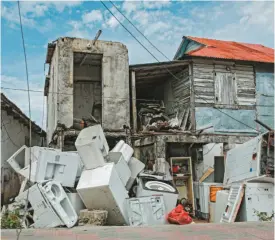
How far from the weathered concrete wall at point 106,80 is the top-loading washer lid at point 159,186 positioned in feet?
12.9

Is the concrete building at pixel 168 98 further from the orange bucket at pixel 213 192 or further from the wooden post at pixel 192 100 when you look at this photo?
the orange bucket at pixel 213 192

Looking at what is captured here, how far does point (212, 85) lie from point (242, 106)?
172cm

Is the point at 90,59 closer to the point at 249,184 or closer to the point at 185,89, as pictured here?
the point at 185,89

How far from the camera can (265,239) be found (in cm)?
558

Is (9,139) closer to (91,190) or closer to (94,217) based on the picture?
(91,190)

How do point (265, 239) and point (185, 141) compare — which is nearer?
point (265, 239)

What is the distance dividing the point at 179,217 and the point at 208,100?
788 centimetres

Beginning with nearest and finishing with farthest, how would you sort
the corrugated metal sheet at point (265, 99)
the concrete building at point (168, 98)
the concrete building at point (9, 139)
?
the concrete building at point (168, 98), the concrete building at point (9, 139), the corrugated metal sheet at point (265, 99)

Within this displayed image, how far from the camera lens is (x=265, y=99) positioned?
16.0m

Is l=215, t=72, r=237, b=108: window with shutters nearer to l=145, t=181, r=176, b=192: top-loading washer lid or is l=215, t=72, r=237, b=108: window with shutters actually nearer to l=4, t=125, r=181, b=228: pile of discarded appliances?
l=4, t=125, r=181, b=228: pile of discarded appliances

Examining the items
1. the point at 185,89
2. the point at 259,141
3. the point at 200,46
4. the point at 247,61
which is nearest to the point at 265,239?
the point at 259,141

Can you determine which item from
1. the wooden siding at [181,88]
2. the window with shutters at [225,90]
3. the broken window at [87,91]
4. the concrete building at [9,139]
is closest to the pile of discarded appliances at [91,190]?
the concrete building at [9,139]

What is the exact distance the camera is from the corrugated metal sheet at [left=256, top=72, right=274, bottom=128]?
1582 centimetres

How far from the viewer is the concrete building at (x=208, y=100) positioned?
46.0 ft
